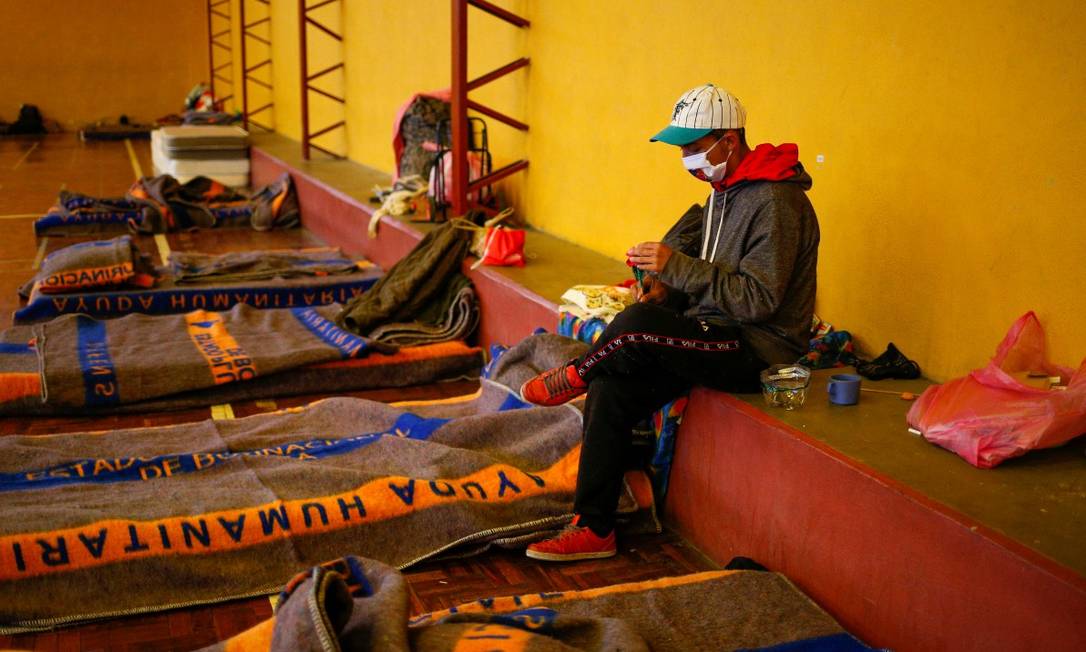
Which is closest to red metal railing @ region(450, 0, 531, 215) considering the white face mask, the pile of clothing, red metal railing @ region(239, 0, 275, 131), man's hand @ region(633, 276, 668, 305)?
man's hand @ region(633, 276, 668, 305)

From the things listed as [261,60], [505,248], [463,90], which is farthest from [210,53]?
[505,248]

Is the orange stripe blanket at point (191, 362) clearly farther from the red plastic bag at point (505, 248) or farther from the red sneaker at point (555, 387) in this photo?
the red sneaker at point (555, 387)

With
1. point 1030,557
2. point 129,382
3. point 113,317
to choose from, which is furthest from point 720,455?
point 113,317

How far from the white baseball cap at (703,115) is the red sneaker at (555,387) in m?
0.72

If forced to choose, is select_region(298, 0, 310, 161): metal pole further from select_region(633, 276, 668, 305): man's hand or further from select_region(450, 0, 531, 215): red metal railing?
select_region(633, 276, 668, 305): man's hand

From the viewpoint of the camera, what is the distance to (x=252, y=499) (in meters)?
2.81

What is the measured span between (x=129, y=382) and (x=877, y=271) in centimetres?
264

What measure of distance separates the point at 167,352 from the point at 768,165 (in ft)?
8.19

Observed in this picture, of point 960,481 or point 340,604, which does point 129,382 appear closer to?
point 340,604

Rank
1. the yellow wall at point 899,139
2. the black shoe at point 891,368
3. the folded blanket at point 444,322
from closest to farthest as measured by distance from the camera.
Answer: the yellow wall at point 899,139
the black shoe at point 891,368
the folded blanket at point 444,322

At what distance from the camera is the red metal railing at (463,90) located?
543cm

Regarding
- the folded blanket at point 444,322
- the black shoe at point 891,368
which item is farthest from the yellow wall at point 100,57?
the black shoe at point 891,368

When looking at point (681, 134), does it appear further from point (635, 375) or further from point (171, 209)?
point (171, 209)

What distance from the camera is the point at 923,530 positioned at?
2146 millimetres
